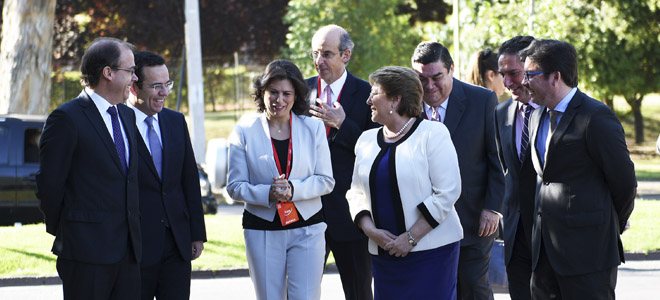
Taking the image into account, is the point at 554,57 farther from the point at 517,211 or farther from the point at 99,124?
the point at 99,124

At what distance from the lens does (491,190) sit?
21.6ft

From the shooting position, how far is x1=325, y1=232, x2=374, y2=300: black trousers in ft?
21.6

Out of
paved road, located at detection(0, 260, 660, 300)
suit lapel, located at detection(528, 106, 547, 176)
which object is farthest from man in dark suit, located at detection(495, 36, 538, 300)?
paved road, located at detection(0, 260, 660, 300)

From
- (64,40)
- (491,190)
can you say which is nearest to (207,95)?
(64,40)

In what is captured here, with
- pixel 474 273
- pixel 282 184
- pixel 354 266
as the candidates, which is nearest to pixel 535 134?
pixel 474 273

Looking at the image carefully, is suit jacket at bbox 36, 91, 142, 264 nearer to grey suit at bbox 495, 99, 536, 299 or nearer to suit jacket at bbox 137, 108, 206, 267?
suit jacket at bbox 137, 108, 206, 267

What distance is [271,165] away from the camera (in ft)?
19.7

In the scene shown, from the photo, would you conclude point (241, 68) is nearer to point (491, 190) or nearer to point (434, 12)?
point (434, 12)

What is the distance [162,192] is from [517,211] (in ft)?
7.37

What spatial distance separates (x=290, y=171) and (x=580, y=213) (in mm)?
1816

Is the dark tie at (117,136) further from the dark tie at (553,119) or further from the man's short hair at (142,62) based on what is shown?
the dark tie at (553,119)

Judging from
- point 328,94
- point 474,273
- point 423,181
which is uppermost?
point 328,94

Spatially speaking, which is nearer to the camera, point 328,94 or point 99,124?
point 99,124

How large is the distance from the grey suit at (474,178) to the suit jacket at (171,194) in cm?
176
